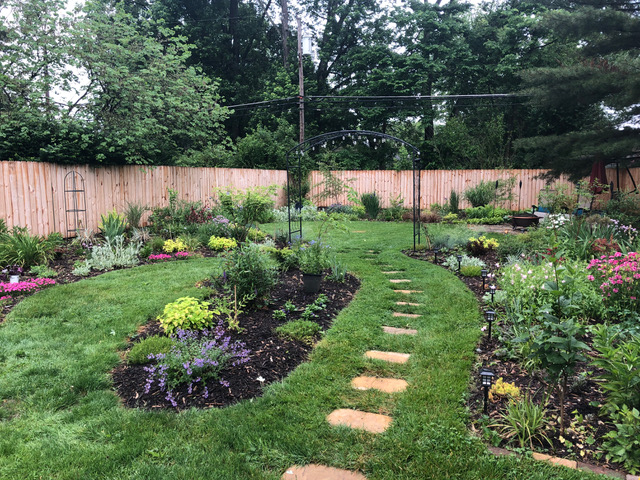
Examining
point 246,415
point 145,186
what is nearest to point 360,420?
point 246,415

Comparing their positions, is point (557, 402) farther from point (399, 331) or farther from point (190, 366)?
point (190, 366)

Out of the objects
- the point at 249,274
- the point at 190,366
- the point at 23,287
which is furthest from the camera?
the point at 23,287

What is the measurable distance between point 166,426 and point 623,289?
148 inches

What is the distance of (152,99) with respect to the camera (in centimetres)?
884

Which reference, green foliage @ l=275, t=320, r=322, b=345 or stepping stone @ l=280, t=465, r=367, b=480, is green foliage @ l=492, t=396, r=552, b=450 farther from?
green foliage @ l=275, t=320, r=322, b=345

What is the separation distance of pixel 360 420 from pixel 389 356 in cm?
90

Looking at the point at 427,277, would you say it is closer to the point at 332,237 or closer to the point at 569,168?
the point at 332,237

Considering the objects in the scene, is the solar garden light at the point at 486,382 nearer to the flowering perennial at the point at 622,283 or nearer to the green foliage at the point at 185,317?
the flowering perennial at the point at 622,283

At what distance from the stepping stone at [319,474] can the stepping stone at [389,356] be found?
1219mm

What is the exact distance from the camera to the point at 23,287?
15.6 ft

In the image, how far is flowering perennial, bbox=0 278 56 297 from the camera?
4.67 metres

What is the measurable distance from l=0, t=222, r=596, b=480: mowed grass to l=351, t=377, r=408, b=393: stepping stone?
2.3 inches

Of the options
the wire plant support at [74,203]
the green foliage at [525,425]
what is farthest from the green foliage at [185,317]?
the wire plant support at [74,203]

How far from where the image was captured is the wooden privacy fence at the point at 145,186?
7184mm
